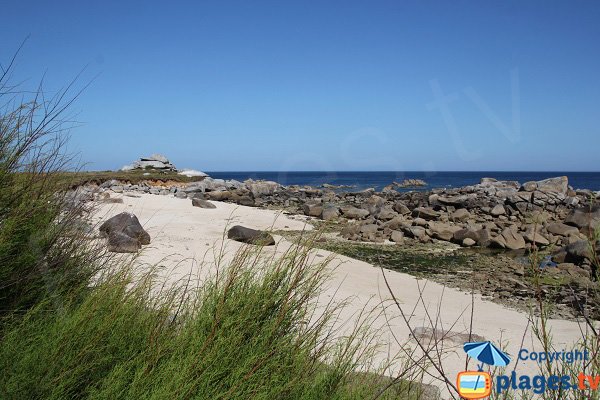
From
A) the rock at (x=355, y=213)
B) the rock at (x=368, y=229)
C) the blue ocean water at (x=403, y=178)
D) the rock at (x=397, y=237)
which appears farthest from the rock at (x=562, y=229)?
the blue ocean water at (x=403, y=178)

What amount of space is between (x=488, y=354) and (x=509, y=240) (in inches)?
558

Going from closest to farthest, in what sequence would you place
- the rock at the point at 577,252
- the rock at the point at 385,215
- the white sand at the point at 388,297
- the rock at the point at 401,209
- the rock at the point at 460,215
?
the white sand at the point at 388,297 → the rock at the point at 577,252 → the rock at the point at 385,215 → the rock at the point at 460,215 → the rock at the point at 401,209

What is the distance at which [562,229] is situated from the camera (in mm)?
16781

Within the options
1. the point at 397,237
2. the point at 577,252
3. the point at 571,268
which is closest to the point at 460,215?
the point at 397,237

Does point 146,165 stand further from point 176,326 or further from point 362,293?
point 176,326

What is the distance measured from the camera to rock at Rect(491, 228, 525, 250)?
589 inches

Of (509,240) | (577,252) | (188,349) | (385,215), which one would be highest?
(188,349)

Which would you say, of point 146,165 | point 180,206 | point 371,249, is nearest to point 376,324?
point 371,249

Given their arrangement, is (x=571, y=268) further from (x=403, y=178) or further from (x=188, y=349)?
(x=403, y=178)

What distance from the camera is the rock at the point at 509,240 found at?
49.1ft

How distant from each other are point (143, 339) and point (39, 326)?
2.09 feet

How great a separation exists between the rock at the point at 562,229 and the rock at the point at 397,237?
5.92 m

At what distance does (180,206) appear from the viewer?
19.8 meters

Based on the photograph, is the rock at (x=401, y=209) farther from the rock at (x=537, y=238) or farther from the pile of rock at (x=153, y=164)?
the pile of rock at (x=153, y=164)
